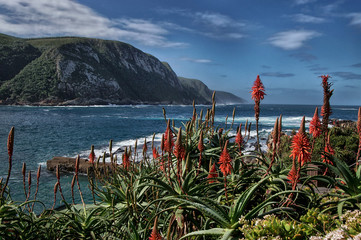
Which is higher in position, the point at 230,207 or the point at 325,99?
the point at 325,99

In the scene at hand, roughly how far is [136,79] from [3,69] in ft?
228

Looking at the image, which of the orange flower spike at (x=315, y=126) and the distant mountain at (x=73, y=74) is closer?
the orange flower spike at (x=315, y=126)

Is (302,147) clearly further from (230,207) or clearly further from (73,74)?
(73,74)

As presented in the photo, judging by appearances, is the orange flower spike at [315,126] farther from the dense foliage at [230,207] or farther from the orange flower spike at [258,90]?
the orange flower spike at [258,90]

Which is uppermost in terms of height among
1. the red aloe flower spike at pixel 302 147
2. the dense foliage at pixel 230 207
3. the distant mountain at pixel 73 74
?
the distant mountain at pixel 73 74

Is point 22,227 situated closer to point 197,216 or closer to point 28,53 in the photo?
point 197,216

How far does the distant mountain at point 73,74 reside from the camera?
103062mm

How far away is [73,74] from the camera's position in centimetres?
11562

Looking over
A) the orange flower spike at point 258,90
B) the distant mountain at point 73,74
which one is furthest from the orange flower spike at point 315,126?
the distant mountain at point 73,74

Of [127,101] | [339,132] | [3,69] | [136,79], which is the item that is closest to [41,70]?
[3,69]

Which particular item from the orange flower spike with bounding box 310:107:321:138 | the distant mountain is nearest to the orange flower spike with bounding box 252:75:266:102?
the orange flower spike with bounding box 310:107:321:138

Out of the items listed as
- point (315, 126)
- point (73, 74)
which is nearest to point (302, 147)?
point (315, 126)

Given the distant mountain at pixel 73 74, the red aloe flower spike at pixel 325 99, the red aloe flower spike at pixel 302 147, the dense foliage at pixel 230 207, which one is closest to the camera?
the dense foliage at pixel 230 207

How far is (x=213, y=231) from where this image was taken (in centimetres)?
209
